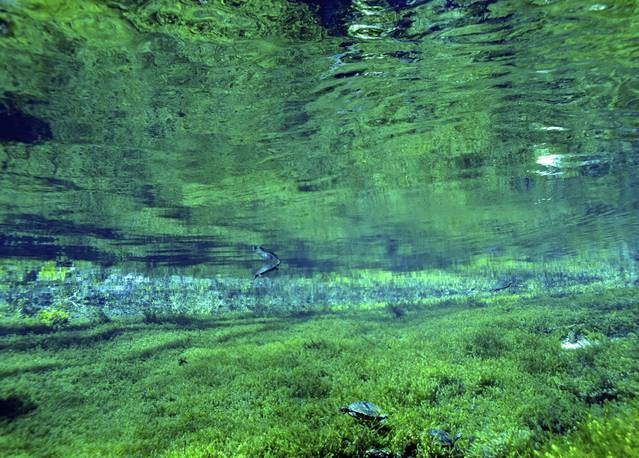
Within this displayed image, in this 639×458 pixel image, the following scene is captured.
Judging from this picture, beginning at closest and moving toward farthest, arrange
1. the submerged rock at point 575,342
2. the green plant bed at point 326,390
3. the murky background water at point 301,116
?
the green plant bed at point 326,390 → the murky background water at point 301,116 → the submerged rock at point 575,342

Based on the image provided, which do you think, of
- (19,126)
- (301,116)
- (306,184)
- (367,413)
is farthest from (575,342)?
(19,126)

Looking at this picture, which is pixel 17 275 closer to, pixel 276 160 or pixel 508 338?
pixel 276 160

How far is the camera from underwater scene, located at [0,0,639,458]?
7.55 meters

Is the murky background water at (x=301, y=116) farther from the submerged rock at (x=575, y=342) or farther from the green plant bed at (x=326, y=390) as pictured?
the submerged rock at (x=575, y=342)

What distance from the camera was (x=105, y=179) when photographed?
18.7 metres

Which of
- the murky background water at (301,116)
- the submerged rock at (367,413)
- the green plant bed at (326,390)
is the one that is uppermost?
the murky background water at (301,116)

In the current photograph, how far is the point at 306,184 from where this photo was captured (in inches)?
839

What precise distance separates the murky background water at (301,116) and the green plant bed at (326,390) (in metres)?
8.60

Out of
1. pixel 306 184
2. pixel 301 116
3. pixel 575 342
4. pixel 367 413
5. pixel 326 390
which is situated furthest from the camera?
pixel 306 184

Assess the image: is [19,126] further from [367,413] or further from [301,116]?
[367,413]

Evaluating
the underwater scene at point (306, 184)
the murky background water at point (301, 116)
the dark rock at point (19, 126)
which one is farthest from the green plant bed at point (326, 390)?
the dark rock at point (19, 126)

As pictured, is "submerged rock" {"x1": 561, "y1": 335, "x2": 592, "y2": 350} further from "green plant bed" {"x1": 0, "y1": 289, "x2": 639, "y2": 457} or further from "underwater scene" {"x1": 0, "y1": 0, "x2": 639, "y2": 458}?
"green plant bed" {"x1": 0, "y1": 289, "x2": 639, "y2": 457}

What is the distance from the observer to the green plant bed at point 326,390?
254 inches

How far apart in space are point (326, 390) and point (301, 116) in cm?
998
